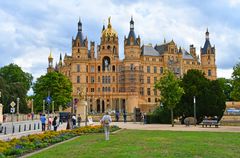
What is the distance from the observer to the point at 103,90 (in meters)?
115

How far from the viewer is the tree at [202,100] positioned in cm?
4580

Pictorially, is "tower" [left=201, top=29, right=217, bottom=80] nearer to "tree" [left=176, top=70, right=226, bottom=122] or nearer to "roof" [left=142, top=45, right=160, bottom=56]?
"roof" [left=142, top=45, right=160, bottom=56]

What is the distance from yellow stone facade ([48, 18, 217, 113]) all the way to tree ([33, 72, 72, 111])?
2062cm

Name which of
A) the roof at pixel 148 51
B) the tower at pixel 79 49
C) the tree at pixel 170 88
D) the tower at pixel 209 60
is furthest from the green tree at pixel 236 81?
the tower at pixel 209 60

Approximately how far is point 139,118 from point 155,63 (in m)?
65.4

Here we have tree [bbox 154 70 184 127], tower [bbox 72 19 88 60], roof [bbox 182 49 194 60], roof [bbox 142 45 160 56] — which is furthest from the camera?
roof [bbox 182 49 194 60]

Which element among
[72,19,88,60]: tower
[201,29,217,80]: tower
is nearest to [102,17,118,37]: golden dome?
[72,19,88,60]: tower

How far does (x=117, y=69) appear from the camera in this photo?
116 metres

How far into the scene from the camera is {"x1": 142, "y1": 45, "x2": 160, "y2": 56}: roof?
122 m

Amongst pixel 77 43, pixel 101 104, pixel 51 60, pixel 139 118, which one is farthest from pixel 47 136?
pixel 51 60

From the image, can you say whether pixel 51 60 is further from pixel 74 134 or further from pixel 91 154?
pixel 91 154

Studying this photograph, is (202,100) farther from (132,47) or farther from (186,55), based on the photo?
(186,55)

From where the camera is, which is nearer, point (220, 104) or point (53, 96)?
point (220, 104)

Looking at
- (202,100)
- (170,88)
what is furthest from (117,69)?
(170,88)
